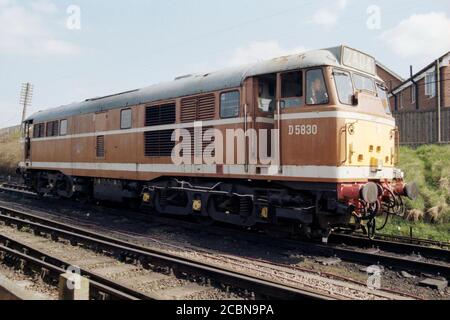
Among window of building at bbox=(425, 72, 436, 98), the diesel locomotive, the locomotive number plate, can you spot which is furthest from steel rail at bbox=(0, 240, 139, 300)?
window of building at bbox=(425, 72, 436, 98)

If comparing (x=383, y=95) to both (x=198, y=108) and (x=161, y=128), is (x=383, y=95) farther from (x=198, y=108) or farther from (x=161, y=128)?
(x=161, y=128)

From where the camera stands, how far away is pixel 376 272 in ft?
25.8

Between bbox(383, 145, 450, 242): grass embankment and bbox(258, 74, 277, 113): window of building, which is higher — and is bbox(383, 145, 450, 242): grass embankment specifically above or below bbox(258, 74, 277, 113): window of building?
below

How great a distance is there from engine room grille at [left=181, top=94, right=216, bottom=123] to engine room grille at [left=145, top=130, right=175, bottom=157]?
2.62ft

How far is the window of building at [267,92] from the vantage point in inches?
383

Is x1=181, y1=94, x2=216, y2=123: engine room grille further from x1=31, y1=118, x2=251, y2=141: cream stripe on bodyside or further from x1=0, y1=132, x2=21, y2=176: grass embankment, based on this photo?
x1=0, y1=132, x2=21, y2=176: grass embankment

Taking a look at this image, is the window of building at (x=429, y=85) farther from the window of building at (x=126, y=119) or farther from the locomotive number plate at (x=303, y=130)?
the locomotive number plate at (x=303, y=130)

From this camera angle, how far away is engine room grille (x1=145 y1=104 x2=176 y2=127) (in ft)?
39.0

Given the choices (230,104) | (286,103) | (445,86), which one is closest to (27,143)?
(230,104)

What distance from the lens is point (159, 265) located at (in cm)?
803

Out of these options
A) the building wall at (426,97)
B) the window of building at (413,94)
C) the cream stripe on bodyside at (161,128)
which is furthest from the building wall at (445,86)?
the cream stripe on bodyside at (161,128)
